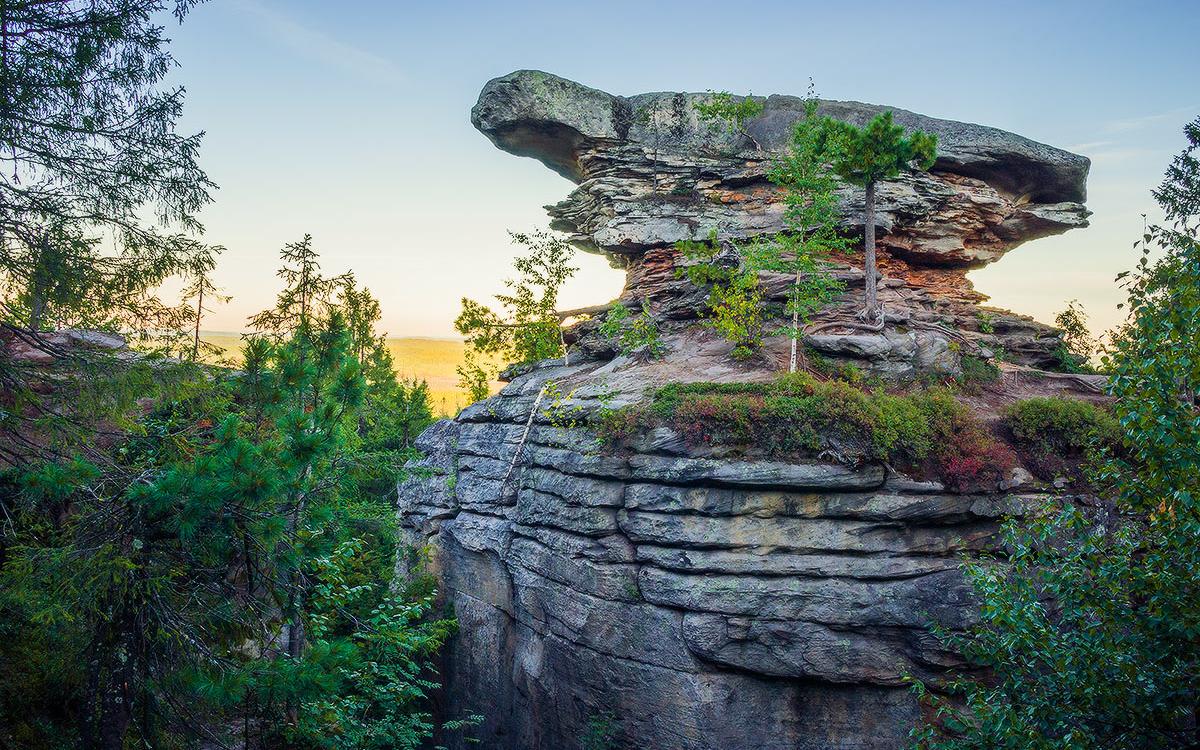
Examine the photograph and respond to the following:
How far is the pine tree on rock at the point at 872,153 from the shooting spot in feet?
53.3

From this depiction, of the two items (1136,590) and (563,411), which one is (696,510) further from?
(1136,590)

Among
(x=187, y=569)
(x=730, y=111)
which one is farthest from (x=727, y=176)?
(x=187, y=569)

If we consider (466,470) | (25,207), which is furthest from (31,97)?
(466,470)

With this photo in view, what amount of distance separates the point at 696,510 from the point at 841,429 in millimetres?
2783

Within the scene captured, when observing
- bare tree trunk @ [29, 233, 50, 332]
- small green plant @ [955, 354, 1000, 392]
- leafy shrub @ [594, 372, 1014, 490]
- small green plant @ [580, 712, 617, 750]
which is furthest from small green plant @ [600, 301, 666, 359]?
bare tree trunk @ [29, 233, 50, 332]

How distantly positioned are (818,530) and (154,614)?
9.04 meters

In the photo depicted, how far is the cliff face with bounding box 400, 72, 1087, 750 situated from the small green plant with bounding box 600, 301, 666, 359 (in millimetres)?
559

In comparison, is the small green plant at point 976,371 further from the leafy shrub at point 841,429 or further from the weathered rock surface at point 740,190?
the leafy shrub at point 841,429

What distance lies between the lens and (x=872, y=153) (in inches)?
644

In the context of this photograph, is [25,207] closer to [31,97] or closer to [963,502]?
[31,97]

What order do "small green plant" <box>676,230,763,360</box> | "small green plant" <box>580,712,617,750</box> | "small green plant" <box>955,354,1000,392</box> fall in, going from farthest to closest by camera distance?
"small green plant" <box>955,354,1000,392</box> → "small green plant" <box>676,230,763,360</box> → "small green plant" <box>580,712,617,750</box>

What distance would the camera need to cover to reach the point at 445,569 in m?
17.4

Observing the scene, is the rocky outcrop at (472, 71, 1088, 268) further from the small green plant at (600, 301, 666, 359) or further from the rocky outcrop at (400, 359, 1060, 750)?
the rocky outcrop at (400, 359, 1060, 750)

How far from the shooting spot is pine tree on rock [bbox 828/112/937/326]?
16.2m
